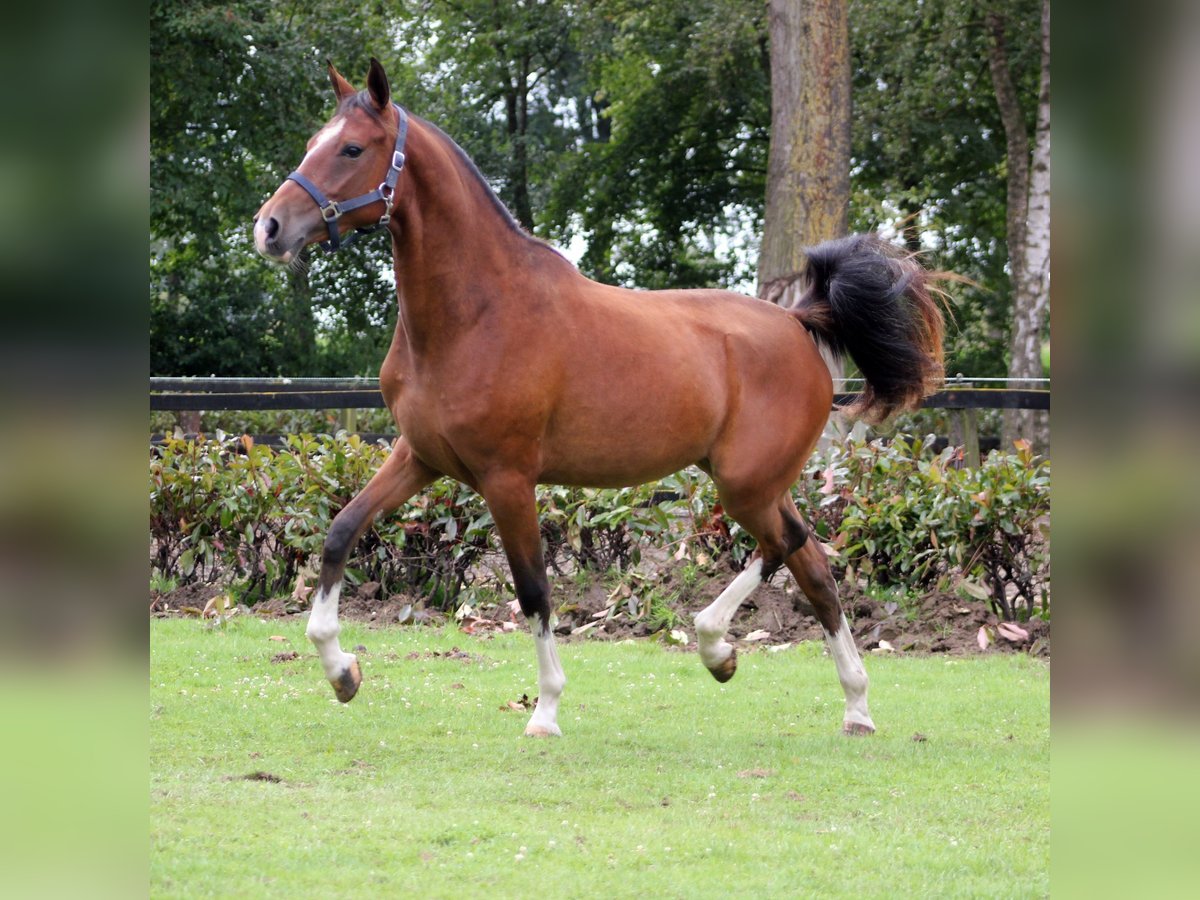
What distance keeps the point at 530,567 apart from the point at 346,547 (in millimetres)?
745

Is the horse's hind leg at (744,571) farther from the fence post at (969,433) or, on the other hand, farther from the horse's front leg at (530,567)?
the fence post at (969,433)

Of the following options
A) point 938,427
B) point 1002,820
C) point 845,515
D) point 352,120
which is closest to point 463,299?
point 352,120

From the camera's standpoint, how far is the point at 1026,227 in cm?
1794

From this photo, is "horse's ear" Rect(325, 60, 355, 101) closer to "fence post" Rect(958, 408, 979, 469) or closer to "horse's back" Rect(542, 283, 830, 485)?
"horse's back" Rect(542, 283, 830, 485)

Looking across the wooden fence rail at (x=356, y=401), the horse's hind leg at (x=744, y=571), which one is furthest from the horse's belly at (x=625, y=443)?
the wooden fence rail at (x=356, y=401)

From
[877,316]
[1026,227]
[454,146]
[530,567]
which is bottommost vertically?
[530,567]

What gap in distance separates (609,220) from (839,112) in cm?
1817

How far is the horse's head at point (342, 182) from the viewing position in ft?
14.4

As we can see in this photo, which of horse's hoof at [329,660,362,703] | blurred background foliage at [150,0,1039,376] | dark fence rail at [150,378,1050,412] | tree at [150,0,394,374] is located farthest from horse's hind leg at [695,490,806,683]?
tree at [150,0,394,374]

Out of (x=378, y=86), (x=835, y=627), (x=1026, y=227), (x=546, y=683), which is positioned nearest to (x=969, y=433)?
(x=835, y=627)

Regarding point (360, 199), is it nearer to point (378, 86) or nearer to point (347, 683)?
point (378, 86)

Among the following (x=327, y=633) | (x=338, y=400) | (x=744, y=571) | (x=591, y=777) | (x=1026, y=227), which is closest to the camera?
(x=591, y=777)

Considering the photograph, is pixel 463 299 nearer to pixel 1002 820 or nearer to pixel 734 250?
pixel 1002 820
